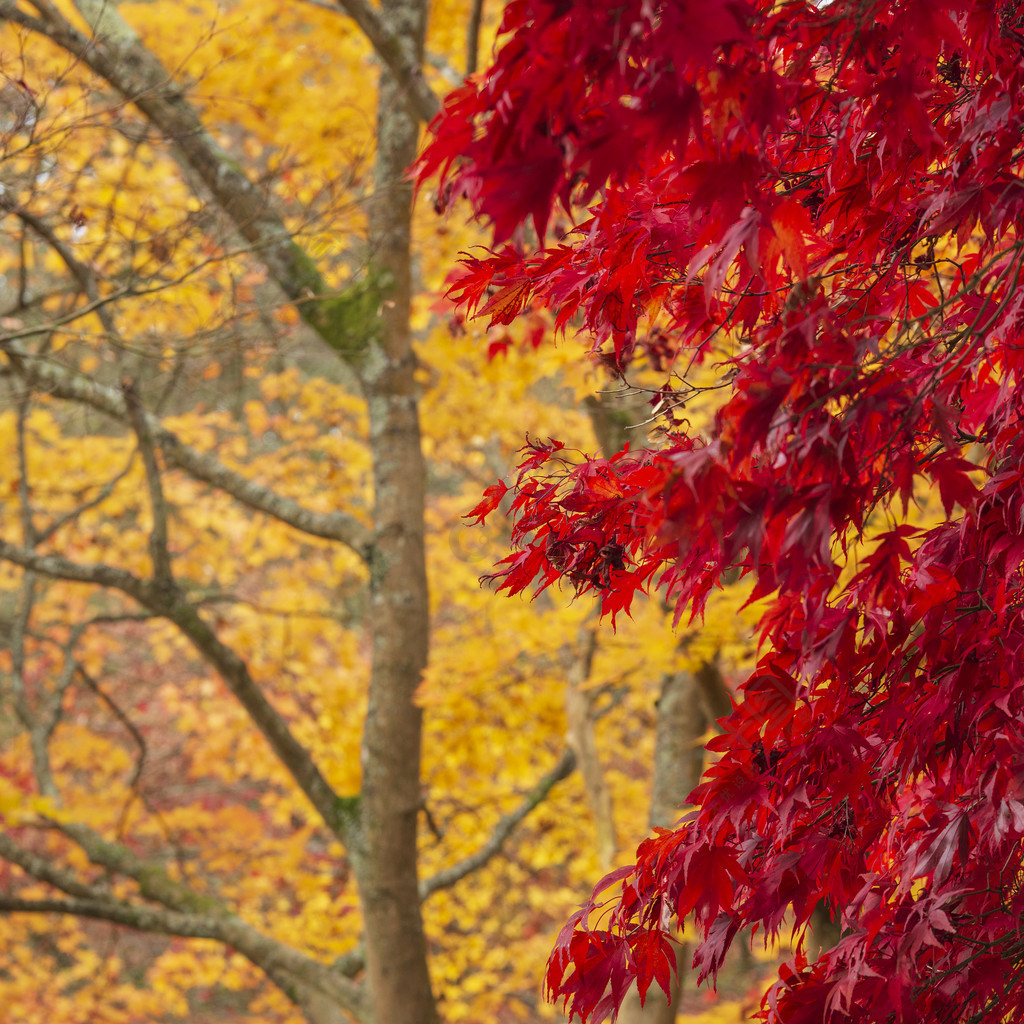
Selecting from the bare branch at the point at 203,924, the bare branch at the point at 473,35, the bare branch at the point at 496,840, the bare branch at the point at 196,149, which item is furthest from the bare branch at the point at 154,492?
the bare branch at the point at 496,840

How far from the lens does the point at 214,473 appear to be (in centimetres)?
471

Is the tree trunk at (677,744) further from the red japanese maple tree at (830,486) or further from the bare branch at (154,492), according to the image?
the red japanese maple tree at (830,486)

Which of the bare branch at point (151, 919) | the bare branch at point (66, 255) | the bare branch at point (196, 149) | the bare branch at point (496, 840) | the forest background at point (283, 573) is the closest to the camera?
the bare branch at point (66, 255)

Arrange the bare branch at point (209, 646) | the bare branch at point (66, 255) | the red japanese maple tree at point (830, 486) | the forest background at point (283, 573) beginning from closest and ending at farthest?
1. the red japanese maple tree at point (830, 486)
2. the bare branch at point (66, 255)
3. the forest background at point (283, 573)
4. the bare branch at point (209, 646)

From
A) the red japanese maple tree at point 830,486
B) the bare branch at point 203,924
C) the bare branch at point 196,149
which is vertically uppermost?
the bare branch at point 196,149

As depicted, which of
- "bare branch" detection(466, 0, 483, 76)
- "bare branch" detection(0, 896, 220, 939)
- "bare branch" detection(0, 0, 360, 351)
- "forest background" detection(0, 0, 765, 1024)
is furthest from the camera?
"bare branch" detection(0, 896, 220, 939)

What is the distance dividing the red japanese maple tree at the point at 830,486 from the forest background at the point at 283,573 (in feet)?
2.52

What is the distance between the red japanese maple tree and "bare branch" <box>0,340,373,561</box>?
9.94 feet

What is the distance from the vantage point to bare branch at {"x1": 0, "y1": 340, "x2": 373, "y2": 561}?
455cm

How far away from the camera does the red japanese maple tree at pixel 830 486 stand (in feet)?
4.05

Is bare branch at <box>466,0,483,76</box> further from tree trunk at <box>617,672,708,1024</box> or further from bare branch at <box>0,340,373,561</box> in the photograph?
tree trunk at <box>617,672,708,1024</box>

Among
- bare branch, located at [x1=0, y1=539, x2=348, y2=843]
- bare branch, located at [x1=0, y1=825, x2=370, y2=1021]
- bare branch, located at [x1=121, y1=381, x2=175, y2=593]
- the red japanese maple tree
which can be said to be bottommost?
the red japanese maple tree

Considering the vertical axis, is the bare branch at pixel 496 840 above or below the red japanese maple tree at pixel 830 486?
above

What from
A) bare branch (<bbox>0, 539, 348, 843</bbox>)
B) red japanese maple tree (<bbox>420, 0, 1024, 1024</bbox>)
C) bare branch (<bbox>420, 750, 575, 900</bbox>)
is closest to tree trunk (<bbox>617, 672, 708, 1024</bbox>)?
bare branch (<bbox>420, 750, 575, 900</bbox>)
